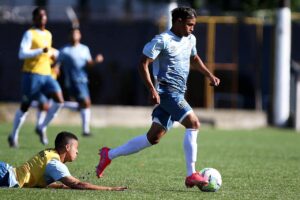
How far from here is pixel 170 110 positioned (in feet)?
34.0

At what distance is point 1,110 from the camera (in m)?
24.0

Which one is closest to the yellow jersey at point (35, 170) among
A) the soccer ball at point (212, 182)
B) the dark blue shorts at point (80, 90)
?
the soccer ball at point (212, 182)

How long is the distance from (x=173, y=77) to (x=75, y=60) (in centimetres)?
911

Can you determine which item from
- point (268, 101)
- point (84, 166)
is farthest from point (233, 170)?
point (268, 101)

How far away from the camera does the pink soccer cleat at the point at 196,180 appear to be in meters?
9.86

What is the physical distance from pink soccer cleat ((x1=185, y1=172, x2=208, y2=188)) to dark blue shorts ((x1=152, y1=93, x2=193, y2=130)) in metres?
0.69

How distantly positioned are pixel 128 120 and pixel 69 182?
601 inches

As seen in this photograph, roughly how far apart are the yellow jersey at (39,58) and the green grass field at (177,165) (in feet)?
4.14

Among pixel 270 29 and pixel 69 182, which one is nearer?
pixel 69 182

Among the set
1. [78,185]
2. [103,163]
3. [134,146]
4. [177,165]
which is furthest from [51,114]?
[78,185]

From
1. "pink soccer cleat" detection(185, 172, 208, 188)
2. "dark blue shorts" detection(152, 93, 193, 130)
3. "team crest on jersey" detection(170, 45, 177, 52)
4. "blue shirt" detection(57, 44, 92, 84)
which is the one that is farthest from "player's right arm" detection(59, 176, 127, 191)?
"blue shirt" detection(57, 44, 92, 84)

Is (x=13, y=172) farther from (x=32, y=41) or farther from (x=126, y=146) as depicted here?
(x=32, y=41)

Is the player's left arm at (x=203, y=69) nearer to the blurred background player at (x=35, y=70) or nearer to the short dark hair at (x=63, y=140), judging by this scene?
the short dark hair at (x=63, y=140)

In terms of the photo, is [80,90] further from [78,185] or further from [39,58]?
[78,185]
